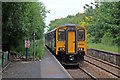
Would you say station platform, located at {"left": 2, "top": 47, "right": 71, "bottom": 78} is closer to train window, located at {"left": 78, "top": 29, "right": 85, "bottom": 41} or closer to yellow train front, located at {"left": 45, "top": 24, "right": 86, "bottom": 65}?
yellow train front, located at {"left": 45, "top": 24, "right": 86, "bottom": 65}

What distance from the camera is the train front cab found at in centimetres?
2280

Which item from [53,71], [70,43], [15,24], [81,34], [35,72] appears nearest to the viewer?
[35,72]

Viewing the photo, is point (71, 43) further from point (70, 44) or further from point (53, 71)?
point (53, 71)

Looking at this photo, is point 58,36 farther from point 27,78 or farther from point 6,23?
point 27,78

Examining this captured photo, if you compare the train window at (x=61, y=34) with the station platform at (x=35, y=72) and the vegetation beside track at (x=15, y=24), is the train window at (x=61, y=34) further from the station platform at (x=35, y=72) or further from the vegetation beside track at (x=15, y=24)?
the station platform at (x=35, y=72)

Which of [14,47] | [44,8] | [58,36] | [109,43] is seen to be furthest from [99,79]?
[44,8]

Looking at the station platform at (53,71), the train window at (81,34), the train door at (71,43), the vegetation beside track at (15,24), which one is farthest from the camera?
the train window at (81,34)

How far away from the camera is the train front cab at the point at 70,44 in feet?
74.8

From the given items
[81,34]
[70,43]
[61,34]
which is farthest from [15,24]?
[81,34]

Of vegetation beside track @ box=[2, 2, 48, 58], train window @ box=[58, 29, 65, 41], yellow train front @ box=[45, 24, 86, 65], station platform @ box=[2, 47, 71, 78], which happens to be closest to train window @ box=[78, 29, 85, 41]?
yellow train front @ box=[45, 24, 86, 65]

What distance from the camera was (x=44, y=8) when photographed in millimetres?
50875

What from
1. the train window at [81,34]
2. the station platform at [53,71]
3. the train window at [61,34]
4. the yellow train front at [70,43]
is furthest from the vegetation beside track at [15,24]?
the train window at [81,34]

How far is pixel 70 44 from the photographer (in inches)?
899

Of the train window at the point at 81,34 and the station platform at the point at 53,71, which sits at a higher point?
the train window at the point at 81,34
